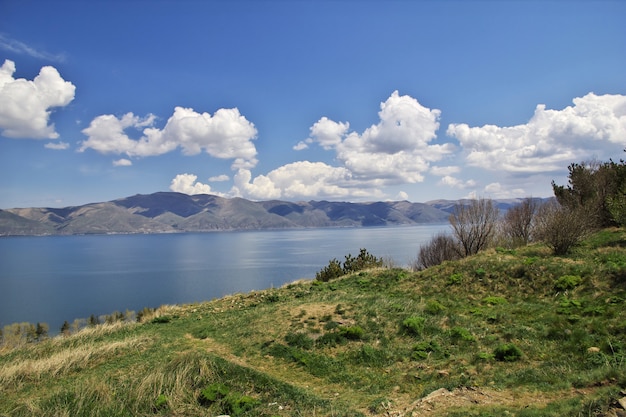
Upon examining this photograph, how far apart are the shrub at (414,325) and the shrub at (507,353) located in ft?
9.56

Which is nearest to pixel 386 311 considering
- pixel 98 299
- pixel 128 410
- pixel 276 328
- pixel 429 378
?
pixel 276 328

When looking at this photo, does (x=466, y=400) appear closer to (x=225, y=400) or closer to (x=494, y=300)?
(x=225, y=400)

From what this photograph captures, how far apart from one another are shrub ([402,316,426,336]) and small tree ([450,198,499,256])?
101 feet

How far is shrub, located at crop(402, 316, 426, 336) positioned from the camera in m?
13.5

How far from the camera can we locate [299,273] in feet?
302

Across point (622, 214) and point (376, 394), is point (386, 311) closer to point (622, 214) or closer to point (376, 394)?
point (376, 394)

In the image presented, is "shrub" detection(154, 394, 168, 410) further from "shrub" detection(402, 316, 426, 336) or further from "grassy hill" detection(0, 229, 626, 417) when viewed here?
"shrub" detection(402, 316, 426, 336)

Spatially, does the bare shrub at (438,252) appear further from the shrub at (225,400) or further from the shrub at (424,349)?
the shrub at (225,400)

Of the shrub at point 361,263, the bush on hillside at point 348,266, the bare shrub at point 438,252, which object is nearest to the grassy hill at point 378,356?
the bush on hillside at point 348,266

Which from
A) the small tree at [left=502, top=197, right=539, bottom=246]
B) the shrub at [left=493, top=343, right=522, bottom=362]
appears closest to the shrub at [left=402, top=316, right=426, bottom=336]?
the shrub at [left=493, top=343, right=522, bottom=362]

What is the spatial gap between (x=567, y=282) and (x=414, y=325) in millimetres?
7518

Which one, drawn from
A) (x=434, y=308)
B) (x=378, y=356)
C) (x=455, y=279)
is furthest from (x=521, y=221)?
(x=378, y=356)

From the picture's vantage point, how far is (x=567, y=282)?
Answer: 16.0 meters

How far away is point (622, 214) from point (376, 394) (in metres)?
20.2
